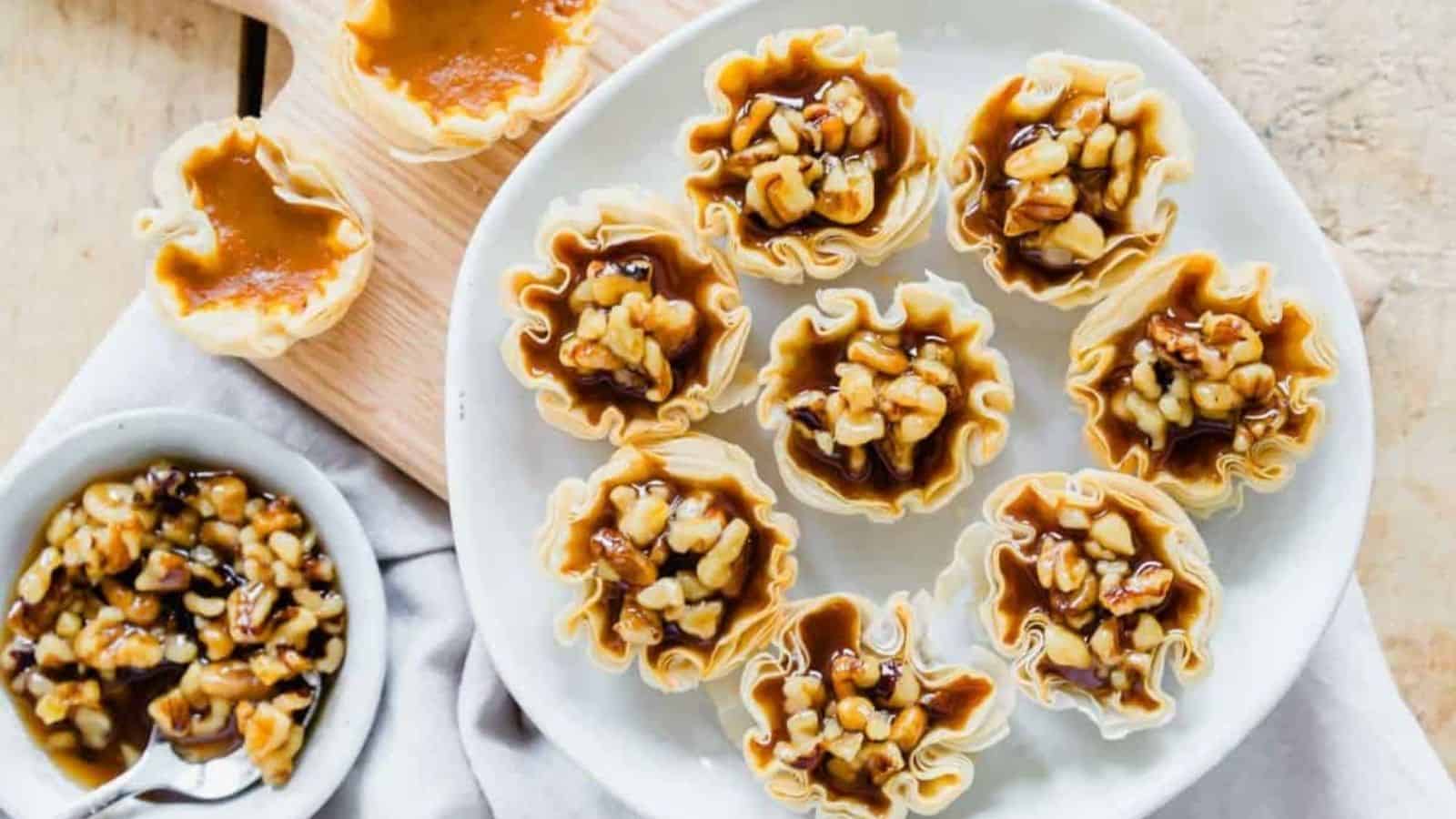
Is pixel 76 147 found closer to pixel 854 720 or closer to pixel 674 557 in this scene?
pixel 674 557

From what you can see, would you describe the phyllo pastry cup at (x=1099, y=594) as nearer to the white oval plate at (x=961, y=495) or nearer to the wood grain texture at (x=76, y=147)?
the white oval plate at (x=961, y=495)

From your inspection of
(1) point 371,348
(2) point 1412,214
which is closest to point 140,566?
(1) point 371,348

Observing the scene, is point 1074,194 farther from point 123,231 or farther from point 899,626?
point 123,231

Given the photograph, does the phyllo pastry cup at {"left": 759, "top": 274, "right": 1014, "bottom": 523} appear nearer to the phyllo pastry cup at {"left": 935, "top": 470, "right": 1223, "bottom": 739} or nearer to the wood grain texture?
the phyllo pastry cup at {"left": 935, "top": 470, "right": 1223, "bottom": 739}

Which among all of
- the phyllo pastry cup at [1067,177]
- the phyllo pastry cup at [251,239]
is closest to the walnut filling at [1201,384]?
the phyllo pastry cup at [1067,177]

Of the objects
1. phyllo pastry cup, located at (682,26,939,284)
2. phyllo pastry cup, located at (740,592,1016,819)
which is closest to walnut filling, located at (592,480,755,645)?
phyllo pastry cup, located at (740,592,1016,819)

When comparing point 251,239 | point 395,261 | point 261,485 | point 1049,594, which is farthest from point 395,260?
point 1049,594
